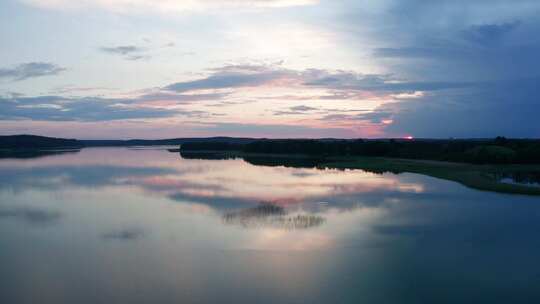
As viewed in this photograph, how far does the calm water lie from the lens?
881 centimetres

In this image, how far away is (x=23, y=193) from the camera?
74.1 feet

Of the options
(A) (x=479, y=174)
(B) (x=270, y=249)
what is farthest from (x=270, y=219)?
(A) (x=479, y=174)

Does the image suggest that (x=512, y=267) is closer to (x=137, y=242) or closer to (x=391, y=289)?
(x=391, y=289)

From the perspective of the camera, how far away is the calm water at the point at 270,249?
8.81m

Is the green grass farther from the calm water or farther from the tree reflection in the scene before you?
the tree reflection

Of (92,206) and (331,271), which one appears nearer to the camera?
(331,271)

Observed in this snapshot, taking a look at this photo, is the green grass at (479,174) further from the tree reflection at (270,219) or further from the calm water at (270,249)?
the tree reflection at (270,219)

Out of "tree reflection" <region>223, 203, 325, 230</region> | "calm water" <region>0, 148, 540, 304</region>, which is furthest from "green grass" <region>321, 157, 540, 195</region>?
"tree reflection" <region>223, 203, 325, 230</region>

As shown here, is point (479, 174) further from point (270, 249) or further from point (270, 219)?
point (270, 249)

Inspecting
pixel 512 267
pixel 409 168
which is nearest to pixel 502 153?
pixel 409 168

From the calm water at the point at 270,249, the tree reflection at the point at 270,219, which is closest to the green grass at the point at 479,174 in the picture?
the calm water at the point at 270,249

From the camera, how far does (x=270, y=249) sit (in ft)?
38.4

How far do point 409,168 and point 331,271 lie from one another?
30.7 metres

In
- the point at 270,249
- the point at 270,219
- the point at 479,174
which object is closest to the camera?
the point at 270,249
